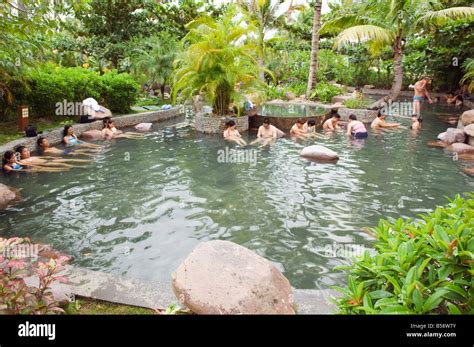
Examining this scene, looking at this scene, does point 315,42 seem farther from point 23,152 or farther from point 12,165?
point 12,165

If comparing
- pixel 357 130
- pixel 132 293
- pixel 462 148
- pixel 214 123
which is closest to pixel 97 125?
pixel 214 123

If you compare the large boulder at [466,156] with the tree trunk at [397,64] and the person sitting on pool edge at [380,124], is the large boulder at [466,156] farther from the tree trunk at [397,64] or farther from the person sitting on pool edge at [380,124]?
the tree trunk at [397,64]

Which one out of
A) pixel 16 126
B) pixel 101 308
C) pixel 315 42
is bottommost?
pixel 101 308

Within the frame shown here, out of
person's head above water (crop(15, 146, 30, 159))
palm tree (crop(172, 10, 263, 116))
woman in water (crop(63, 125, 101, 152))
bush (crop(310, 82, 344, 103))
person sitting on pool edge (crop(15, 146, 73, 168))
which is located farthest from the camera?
bush (crop(310, 82, 344, 103))

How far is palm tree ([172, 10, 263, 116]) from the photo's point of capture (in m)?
14.6

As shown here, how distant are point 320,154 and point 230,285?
26.0ft

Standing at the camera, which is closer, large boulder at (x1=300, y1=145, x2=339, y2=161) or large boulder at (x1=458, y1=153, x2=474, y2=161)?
large boulder at (x1=300, y1=145, x2=339, y2=161)

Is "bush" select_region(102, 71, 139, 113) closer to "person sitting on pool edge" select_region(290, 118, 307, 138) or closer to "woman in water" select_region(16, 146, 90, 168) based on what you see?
"woman in water" select_region(16, 146, 90, 168)

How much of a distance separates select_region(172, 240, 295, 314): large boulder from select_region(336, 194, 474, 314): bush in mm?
1072

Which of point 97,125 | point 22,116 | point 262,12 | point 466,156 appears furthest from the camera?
point 262,12

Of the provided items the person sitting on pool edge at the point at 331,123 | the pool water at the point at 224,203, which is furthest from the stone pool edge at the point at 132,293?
the person sitting on pool edge at the point at 331,123

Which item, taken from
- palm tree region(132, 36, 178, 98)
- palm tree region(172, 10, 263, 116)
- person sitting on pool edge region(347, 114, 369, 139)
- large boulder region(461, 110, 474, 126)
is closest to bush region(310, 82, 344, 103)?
palm tree region(172, 10, 263, 116)

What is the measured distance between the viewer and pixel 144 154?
11.9 m

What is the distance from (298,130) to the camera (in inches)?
579
